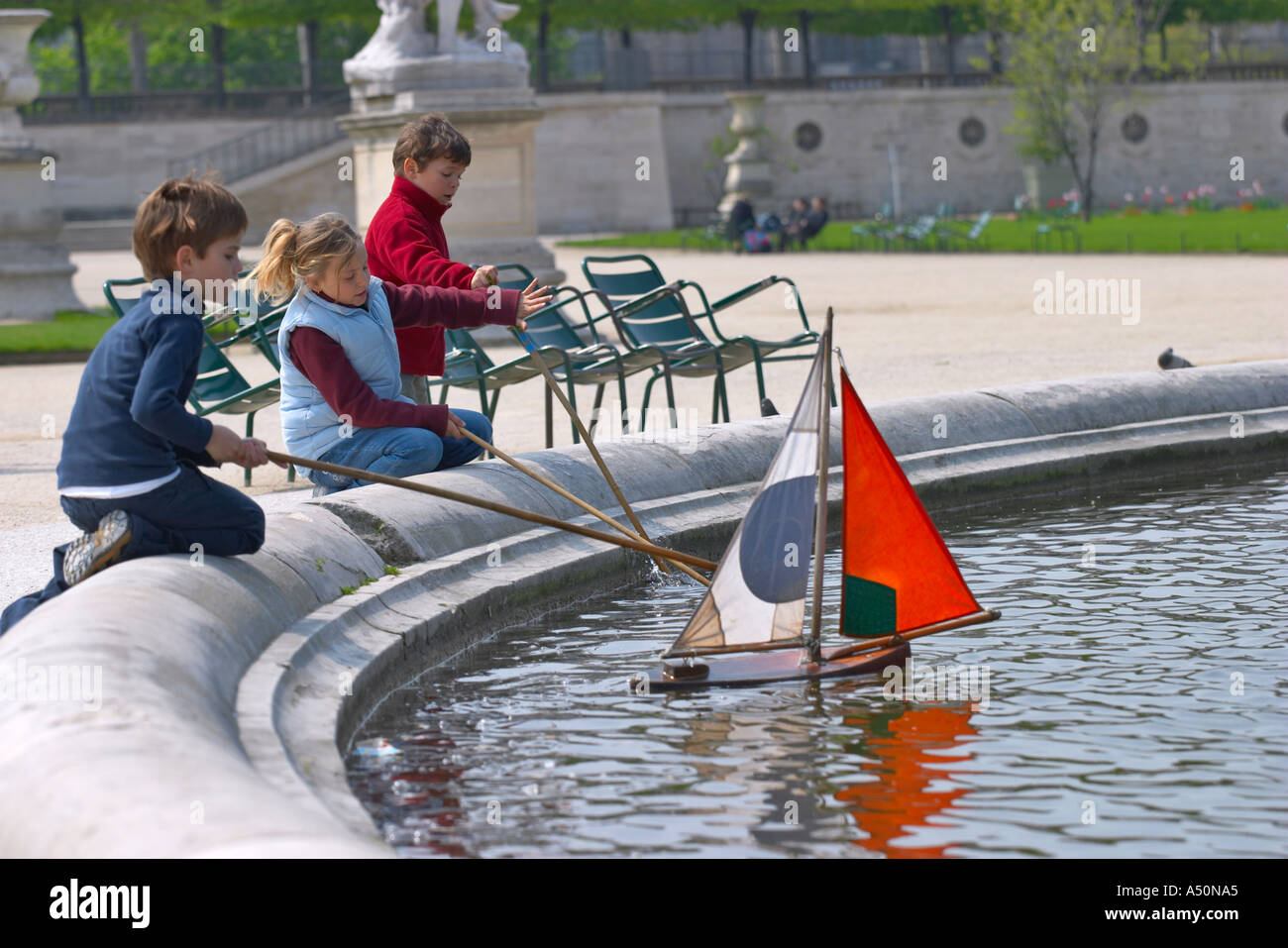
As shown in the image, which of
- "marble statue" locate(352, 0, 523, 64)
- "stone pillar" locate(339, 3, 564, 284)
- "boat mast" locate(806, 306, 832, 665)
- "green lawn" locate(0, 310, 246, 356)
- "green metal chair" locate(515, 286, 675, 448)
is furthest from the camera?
"marble statue" locate(352, 0, 523, 64)

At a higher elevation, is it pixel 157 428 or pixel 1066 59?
pixel 1066 59

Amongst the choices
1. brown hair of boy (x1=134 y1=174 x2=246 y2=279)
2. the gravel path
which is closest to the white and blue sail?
brown hair of boy (x1=134 y1=174 x2=246 y2=279)

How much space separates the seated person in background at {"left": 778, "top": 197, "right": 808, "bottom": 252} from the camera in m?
33.2

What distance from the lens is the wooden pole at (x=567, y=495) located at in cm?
583

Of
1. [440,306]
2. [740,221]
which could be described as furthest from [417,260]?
[740,221]

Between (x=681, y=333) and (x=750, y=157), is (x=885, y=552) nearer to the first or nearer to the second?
(x=681, y=333)

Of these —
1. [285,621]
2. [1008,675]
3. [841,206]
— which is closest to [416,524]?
[285,621]

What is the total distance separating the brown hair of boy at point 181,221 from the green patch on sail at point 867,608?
1.84m

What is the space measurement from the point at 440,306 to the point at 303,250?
0.70 m

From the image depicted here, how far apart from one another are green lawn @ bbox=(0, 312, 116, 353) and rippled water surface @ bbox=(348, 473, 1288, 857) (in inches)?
414

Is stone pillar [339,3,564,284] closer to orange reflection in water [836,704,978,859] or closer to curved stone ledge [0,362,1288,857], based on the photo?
curved stone ledge [0,362,1288,857]

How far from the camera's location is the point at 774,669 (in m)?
5.08

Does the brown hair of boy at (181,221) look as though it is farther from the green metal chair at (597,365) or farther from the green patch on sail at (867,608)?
the green metal chair at (597,365)
